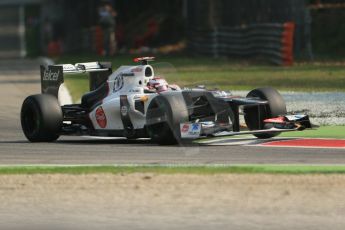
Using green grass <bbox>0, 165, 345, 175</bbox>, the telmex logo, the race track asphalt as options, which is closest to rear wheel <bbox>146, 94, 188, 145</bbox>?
the race track asphalt

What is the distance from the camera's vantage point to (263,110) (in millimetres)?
14328

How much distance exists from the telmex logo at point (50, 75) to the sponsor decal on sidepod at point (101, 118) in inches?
43.1

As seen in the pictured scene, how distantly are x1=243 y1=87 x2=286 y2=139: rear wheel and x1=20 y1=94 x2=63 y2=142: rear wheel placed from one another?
7.98 feet

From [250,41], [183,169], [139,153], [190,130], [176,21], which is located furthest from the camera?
[176,21]

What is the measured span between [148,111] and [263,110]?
141 cm

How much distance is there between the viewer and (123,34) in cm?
5041

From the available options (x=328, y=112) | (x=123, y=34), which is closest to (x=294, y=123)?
(x=328, y=112)

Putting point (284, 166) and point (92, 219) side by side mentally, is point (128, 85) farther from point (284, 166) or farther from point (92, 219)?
point (92, 219)

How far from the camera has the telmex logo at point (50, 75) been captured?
1583 cm

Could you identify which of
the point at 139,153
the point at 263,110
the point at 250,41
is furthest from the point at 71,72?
the point at 250,41

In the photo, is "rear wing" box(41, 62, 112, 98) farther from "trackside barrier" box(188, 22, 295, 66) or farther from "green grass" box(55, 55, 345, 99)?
"trackside barrier" box(188, 22, 295, 66)

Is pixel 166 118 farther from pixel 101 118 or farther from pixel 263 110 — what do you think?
pixel 101 118

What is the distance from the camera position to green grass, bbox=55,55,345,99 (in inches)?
981

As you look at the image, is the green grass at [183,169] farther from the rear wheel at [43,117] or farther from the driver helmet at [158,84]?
the rear wheel at [43,117]
